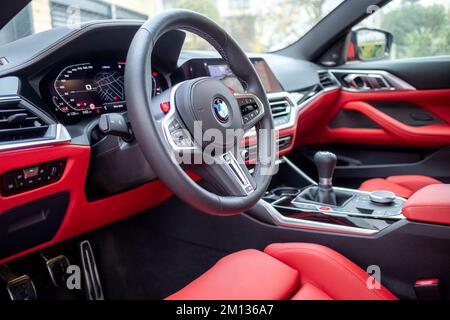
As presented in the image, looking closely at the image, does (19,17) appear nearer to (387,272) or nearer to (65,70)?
(65,70)

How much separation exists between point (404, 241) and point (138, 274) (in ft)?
3.25

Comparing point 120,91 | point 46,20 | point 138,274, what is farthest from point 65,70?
point 138,274

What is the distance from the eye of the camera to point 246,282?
1.00 metres

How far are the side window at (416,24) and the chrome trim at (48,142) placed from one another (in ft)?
5.54

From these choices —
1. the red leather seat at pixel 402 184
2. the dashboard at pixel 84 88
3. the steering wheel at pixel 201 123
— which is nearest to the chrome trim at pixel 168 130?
the steering wheel at pixel 201 123

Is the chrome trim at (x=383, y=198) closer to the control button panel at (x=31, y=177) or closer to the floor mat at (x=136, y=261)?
the floor mat at (x=136, y=261)

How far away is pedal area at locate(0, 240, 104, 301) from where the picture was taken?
1.36 meters

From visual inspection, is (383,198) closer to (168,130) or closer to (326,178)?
(326,178)

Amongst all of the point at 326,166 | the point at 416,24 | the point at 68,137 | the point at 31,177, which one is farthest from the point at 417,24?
the point at 31,177

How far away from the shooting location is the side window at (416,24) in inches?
81.0

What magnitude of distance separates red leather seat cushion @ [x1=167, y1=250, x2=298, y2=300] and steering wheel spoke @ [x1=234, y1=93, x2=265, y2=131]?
35 cm

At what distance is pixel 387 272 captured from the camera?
1119 millimetres

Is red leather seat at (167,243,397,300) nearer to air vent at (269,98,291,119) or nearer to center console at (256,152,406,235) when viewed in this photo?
center console at (256,152,406,235)

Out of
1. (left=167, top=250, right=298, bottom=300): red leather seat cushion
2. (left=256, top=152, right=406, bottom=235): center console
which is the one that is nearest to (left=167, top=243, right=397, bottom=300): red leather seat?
(left=167, top=250, right=298, bottom=300): red leather seat cushion
